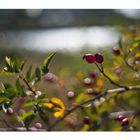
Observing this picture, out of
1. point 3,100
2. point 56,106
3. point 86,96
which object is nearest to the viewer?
point 3,100

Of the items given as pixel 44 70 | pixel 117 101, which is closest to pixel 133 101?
pixel 117 101

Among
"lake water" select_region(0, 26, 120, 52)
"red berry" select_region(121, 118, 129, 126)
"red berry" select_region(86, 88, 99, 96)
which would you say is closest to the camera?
"red berry" select_region(121, 118, 129, 126)

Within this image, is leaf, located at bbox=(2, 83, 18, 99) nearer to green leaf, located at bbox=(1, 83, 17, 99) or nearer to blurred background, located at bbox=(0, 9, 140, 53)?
green leaf, located at bbox=(1, 83, 17, 99)

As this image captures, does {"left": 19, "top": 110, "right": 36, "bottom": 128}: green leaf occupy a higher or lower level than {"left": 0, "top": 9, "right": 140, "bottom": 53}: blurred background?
lower

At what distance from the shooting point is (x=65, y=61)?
1537mm

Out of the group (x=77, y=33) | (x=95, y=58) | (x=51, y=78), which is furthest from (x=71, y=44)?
(x=95, y=58)

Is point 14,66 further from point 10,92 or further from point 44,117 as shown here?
point 44,117

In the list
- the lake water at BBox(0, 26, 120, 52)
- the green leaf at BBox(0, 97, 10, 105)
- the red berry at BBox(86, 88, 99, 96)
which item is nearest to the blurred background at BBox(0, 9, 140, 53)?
the lake water at BBox(0, 26, 120, 52)

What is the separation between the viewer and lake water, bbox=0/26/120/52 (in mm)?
1523

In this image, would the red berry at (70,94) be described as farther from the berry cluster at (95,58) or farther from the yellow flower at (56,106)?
the berry cluster at (95,58)

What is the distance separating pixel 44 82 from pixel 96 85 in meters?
0.18

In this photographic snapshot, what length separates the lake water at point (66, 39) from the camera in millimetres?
1523

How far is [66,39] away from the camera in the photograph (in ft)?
5.30
